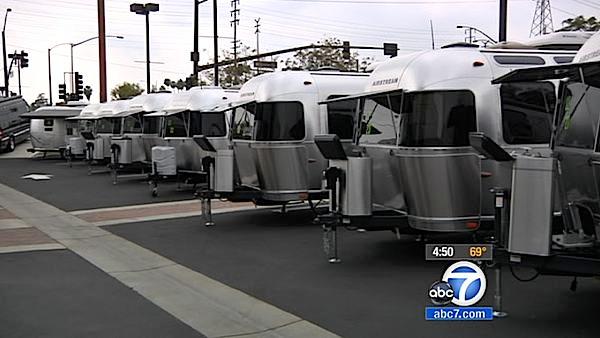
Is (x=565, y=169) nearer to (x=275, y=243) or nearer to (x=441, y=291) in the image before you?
(x=441, y=291)

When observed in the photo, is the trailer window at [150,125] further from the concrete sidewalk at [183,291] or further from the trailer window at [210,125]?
the concrete sidewalk at [183,291]

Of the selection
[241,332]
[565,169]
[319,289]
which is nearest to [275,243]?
[319,289]

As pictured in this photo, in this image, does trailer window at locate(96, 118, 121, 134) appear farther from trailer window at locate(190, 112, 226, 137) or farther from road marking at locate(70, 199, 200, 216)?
road marking at locate(70, 199, 200, 216)

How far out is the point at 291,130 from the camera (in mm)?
13094

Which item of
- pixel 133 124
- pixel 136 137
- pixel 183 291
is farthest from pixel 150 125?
pixel 183 291

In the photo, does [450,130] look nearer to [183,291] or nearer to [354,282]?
[354,282]

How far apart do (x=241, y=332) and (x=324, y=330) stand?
2.53ft

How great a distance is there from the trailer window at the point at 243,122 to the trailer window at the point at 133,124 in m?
9.90

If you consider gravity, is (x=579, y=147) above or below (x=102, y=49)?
below

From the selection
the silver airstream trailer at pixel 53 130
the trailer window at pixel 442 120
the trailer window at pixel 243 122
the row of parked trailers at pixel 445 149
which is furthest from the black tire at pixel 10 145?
the trailer window at pixel 442 120

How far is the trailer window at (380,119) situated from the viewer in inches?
387

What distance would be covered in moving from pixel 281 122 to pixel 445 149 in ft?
15.4

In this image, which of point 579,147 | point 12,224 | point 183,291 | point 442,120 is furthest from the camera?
point 12,224

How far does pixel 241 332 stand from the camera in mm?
6754
